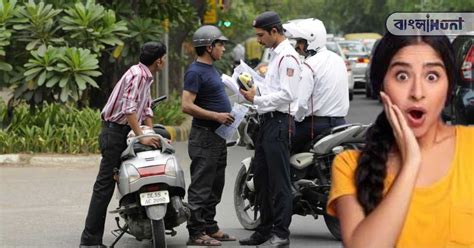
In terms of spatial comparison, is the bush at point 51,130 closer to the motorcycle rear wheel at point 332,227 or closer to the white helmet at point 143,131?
the white helmet at point 143,131

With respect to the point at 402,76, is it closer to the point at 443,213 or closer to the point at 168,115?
the point at 443,213

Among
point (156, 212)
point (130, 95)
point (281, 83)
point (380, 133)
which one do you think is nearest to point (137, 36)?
point (130, 95)

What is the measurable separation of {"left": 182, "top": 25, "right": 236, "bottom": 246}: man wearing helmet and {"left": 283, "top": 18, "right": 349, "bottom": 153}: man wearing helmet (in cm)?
63

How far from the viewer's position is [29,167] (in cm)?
1531

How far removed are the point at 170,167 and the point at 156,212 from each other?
464mm

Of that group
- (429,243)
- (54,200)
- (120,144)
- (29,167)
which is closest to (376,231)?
(429,243)

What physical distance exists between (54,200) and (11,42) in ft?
14.2

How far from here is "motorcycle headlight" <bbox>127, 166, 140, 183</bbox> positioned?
889 centimetres

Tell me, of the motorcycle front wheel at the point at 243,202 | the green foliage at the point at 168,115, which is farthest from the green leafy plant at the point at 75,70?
the motorcycle front wheel at the point at 243,202

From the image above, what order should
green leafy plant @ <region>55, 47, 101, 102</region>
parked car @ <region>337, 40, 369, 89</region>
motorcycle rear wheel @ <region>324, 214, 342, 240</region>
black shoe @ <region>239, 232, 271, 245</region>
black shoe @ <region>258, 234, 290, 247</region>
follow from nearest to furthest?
black shoe @ <region>258, 234, 290, 247</region> → motorcycle rear wheel @ <region>324, 214, 342, 240</region> → black shoe @ <region>239, 232, 271, 245</region> → green leafy plant @ <region>55, 47, 101, 102</region> → parked car @ <region>337, 40, 369, 89</region>

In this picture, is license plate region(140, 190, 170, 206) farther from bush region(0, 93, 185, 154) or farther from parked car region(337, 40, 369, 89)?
parked car region(337, 40, 369, 89)

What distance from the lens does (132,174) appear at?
8.91 meters

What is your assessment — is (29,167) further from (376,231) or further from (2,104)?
(376,231)

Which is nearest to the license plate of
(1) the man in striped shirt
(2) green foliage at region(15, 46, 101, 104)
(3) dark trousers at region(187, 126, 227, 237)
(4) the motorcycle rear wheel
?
(1) the man in striped shirt
